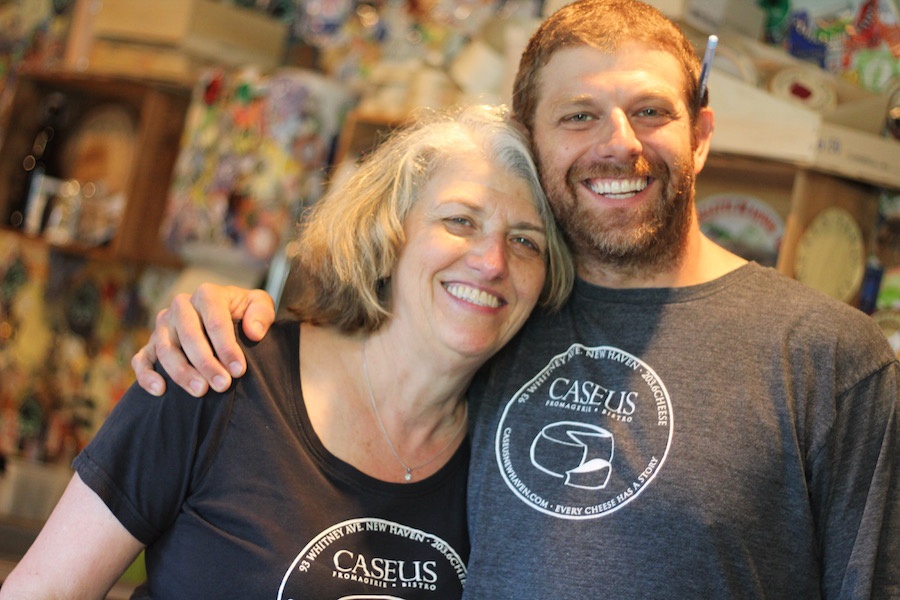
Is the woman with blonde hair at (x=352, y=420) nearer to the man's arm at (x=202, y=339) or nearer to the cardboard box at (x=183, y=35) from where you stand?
the man's arm at (x=202, y=339)

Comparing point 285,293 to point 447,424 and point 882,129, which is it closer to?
point 447,424

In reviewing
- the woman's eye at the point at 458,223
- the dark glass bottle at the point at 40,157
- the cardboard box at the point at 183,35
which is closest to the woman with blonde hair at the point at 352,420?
the woman's eye at the point at 458,223

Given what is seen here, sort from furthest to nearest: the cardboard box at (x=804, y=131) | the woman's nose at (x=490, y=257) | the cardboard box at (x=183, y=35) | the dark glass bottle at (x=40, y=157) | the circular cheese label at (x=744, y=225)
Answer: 1. the dark glass bottle at (x=40, y=157)
2. the cardboard box at (x=183, y=35)
3. the circular cheese label at (x=744, y=225)
4. the cardboard box at (x=804, y=131)
5. the woman's nose at (x=490, y=257)

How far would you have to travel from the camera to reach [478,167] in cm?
175

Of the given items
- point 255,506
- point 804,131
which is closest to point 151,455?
point 255,506

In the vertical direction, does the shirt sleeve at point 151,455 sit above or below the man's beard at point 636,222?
below

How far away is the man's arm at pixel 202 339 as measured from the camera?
159 cm

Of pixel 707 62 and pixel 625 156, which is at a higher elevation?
pixel 707 62

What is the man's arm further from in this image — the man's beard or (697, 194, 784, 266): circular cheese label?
(697, 194, 784, 266): circular cheese label

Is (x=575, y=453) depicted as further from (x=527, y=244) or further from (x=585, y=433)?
(x=527, y=244)

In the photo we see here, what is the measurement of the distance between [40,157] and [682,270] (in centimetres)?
262

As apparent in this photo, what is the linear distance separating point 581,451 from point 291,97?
1.63m

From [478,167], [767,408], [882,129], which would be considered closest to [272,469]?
[478,167]

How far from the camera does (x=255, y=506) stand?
5.17 feet
